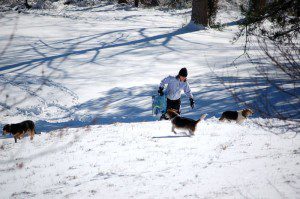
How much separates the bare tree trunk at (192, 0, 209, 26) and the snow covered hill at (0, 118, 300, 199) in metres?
15.8

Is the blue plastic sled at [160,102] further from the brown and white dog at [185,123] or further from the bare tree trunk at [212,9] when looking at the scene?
the bare tree trunk at [212,9]

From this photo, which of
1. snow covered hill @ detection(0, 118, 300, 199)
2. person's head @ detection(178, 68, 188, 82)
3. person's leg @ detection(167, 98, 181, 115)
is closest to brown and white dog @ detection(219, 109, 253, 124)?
snow covered hill @ detection(0, 118, 300, 199)

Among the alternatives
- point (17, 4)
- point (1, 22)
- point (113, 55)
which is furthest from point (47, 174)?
point (17, 4)

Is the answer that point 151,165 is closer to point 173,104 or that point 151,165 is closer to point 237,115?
point 173,104

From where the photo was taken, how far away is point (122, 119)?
448 inches

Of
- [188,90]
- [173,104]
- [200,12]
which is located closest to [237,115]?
[188,90]

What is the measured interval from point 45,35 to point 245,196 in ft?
62.0

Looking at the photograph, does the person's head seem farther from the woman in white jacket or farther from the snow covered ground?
the snow covered ground

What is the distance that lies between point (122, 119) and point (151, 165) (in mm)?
5187

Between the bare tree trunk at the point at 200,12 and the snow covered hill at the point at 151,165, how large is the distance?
15.8 meters

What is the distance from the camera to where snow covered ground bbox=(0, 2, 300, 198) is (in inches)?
217

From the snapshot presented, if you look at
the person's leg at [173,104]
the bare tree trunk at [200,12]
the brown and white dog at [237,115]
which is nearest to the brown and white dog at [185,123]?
the person's leg at [173,104]

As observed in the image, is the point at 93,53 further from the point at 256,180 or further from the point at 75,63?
the point at 256,180

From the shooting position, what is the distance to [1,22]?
23.5 metres
